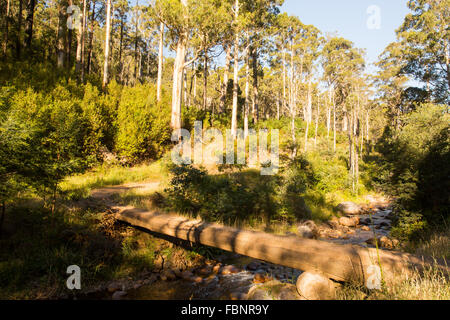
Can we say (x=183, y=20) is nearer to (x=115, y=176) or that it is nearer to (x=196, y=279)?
(x=115, y=176)

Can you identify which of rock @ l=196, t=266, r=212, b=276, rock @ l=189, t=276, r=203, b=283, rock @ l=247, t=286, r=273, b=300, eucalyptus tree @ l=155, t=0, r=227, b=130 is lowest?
rock @ l=196, t=266, r=212, b=276

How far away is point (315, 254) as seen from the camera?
3412 millimetres

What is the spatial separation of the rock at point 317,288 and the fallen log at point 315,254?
4.2 inches

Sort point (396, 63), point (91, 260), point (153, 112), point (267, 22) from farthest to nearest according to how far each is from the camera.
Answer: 1. point (396, 63)
2. point (267, 22)
3. point (153, 112)
4. point (91, 260)

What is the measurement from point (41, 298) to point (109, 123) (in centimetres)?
996

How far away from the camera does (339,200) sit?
52.4 ft

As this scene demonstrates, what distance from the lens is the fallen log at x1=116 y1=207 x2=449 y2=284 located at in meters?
3.03

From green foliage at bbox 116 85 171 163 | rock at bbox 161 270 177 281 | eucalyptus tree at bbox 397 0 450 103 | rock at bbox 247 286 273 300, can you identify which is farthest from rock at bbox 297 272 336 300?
eucalyptus tree at bbox 397 0 450 103

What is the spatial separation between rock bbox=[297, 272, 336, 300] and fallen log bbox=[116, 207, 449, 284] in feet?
0.35

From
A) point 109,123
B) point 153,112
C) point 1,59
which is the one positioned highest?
point 1,59

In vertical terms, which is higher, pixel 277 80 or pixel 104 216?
pixel 277 80

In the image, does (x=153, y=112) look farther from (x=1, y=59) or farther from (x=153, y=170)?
(x=1, y=59)

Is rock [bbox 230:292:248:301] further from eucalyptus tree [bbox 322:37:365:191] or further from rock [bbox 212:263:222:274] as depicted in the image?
eucalyptus tree [bbox 322:37:365:191]

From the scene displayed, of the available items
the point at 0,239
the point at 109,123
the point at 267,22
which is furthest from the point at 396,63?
the point at 0,239
